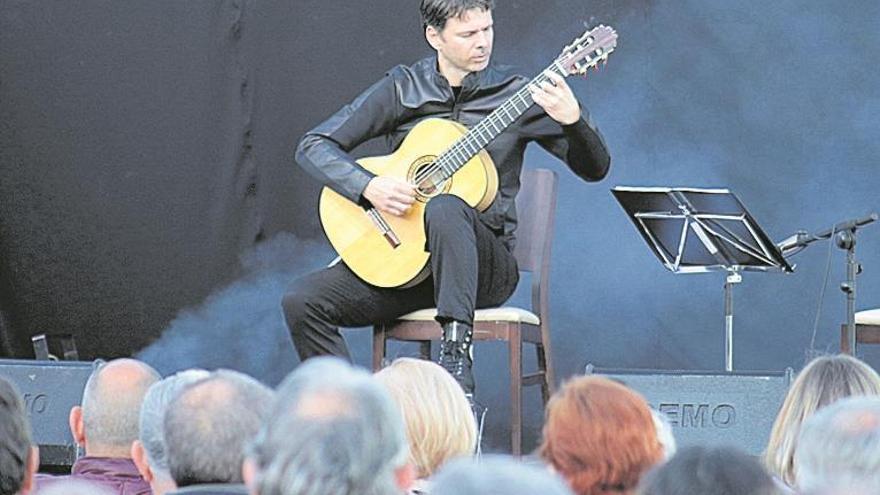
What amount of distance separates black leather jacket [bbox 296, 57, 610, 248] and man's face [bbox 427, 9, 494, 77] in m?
0.06

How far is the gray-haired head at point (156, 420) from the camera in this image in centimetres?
271

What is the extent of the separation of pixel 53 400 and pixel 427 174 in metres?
1.32

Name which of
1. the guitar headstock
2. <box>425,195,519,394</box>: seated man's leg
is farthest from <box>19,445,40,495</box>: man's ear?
the guitar headstock

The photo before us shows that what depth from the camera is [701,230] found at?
15.7 feet

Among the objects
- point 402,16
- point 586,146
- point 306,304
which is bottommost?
point 306,304

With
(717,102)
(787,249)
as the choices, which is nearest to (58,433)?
(787,249)

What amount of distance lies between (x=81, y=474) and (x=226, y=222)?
327cm

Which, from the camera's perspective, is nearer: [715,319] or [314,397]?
[314,397]

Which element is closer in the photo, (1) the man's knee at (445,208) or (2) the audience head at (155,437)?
(2) the audience head at (155,437)

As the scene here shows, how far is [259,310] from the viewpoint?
627cm

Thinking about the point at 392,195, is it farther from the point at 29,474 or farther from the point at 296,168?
the point at 29,474

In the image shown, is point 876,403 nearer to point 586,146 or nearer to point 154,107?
point 586,146

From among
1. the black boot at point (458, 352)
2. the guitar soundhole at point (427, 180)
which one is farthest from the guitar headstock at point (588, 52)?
the black boot at point (458, 352)

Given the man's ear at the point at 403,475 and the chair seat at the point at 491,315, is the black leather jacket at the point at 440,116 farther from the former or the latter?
the man's ear at the point at 403,475
